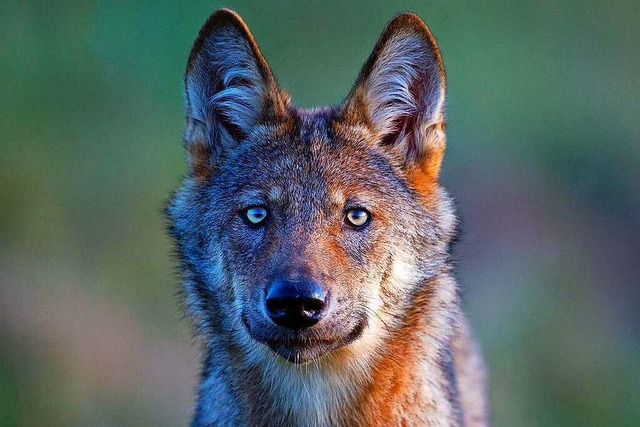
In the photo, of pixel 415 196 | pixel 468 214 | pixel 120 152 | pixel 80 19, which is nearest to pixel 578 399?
pixel 468 214

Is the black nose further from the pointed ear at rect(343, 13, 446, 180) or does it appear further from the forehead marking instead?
the pointed ear at rect(343, 13, 446, 180)

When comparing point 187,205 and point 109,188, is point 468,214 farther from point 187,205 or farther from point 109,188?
point 187,205

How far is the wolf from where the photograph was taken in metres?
5.21

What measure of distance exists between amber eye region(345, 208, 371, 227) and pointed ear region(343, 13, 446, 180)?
0.56m

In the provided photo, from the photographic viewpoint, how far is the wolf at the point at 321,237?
17.1 ft

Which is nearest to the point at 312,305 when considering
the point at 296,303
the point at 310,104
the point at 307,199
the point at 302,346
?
the point at 296,303

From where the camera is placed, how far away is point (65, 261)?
9750mm

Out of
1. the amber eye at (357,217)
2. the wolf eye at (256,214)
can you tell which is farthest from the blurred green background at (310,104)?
the wolf eye at (256,214)

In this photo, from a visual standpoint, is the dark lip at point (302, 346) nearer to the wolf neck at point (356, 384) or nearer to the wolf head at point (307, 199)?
the wolf head at point (307, 199)

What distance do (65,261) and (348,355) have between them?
4961 mm

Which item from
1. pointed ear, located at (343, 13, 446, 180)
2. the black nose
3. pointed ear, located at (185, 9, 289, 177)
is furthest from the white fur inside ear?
the black nose

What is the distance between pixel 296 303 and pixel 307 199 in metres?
0.68

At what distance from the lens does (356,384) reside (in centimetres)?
546

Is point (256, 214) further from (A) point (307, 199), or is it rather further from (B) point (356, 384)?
(B) point (356, 384)
